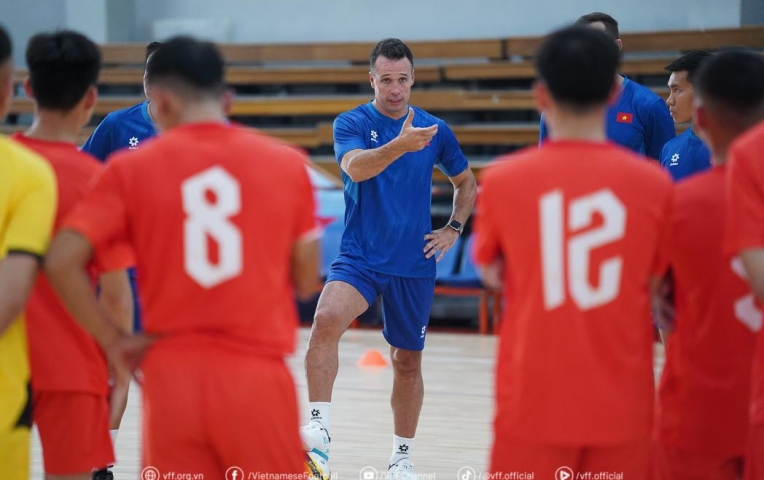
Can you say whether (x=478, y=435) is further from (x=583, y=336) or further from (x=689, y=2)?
(x=689, y=2)

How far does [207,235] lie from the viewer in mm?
2770

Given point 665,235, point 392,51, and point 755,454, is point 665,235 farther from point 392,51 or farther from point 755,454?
point 392,51

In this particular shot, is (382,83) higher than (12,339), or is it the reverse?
(382,83)

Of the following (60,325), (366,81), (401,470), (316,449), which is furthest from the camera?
(366,81)

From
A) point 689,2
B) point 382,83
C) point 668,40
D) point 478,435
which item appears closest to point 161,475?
point 382,83

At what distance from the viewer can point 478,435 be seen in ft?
22.3

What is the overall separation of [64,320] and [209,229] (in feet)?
2.58

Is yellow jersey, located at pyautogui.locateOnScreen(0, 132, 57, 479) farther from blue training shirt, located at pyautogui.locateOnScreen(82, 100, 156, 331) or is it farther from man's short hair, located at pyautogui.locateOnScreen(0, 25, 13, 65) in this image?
blue training shirt, located at pyautogui.locateOnScreen(82, 100, 156, 331)

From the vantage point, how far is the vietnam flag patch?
5672 millimetres

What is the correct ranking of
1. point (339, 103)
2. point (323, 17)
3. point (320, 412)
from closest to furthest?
point (320, 412) → point (339, 103) → point (323, 17)

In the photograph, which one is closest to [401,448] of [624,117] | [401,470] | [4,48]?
[401,470]

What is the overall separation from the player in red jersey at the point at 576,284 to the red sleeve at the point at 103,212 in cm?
102

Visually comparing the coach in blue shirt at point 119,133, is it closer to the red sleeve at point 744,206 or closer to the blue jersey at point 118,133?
the blue jersey at point 118,133

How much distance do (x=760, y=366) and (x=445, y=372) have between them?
6.64 metres
